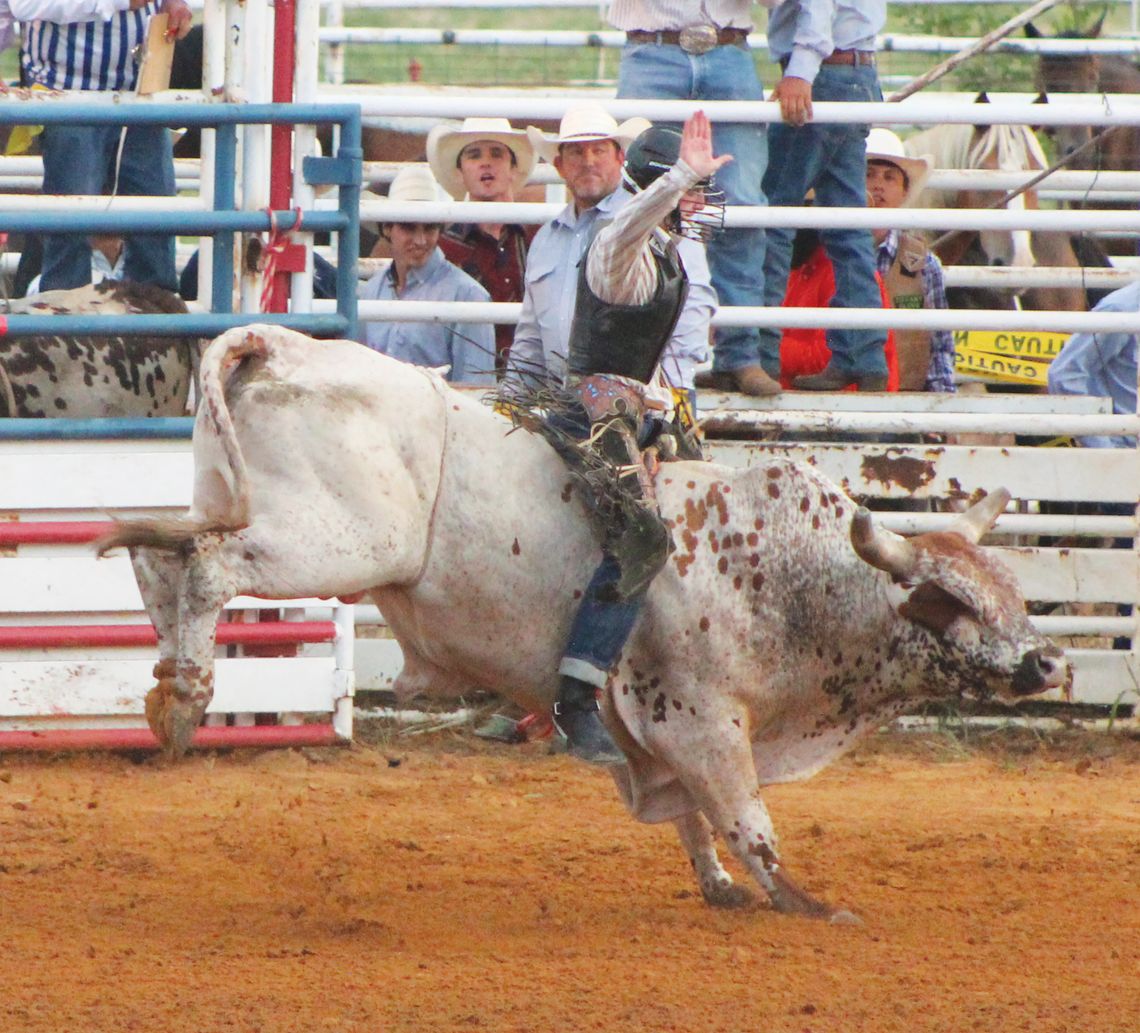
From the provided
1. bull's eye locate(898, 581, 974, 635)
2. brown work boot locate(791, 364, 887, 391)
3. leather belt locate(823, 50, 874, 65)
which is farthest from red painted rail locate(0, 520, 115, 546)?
leather belt locate(823, 50, 874, 65)

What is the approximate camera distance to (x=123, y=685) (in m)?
7.09

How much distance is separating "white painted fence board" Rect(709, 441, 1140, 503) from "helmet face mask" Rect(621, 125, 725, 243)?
252 centimetres

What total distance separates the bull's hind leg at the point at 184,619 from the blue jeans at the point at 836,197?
3.99m

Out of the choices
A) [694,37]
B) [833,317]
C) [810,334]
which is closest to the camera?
[833,317]

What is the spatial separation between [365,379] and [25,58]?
11.6 feet

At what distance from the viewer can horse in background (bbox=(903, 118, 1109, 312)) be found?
977 cm

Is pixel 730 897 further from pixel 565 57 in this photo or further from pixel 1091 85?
pixel 565 57

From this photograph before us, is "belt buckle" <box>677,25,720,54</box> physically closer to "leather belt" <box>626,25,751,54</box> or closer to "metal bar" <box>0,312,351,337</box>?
"leather belt" <box>626,25,751,54</box>

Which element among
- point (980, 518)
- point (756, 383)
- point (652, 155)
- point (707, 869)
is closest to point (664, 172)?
point (652, 155)

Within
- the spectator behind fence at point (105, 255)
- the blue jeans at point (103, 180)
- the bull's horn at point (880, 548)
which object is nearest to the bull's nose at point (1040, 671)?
the bull's horn at point (880, 548)

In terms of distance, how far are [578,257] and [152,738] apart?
2.58m

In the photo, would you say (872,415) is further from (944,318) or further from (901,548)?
(901,548)

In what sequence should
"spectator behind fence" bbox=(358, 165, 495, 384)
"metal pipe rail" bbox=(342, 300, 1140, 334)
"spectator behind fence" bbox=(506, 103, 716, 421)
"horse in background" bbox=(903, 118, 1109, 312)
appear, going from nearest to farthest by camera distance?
"spectator behind fence" bbox=(506, 103, 716, 421) → "metal pipe rail" bbox=(342, 300, 1140, 334) → "spectator behind fence" bbox=(358, 165, 495, 384) → "horse in background" bbox=(903, 118, 1109, 312)

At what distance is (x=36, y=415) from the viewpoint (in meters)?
7.12
